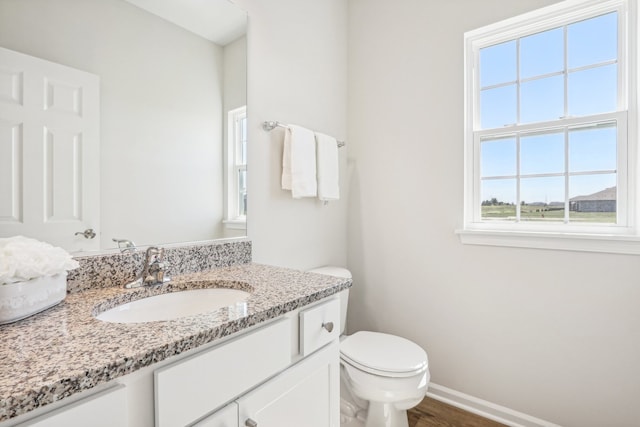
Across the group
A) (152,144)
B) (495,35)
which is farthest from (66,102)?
(495,35)

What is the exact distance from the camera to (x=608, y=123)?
4.73ft

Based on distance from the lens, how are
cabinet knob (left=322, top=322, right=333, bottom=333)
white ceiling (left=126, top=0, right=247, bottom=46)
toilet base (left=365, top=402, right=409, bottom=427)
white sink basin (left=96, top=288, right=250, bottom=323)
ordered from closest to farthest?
white sink basin (left=96, top=288, right=250, bottom=323) < cabinet knob (left=322, top=322, right=333, bottom=333) < white ceiling (left=126, top=0, right=247, bottom=46) < toilet base (left=365, top=402, right=409, bottom=427)

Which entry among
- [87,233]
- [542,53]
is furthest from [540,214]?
[87,233]

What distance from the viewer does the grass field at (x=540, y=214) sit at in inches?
57.2

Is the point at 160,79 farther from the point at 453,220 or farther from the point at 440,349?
the point at 440,349

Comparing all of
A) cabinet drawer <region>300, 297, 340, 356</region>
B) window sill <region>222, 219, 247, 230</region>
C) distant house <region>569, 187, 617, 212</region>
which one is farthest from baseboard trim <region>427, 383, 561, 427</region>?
window sill <region>222, 219, 247, 230</region>

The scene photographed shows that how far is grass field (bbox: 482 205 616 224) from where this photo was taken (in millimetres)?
1452

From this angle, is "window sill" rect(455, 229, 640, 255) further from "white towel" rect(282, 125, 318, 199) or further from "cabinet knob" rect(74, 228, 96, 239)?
"cabinet knob" rect(74, 228, 96, 239)

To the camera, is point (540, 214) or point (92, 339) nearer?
point (92, 339)

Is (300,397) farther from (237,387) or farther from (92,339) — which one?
(92,339)

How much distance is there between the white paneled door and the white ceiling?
40 centimetres

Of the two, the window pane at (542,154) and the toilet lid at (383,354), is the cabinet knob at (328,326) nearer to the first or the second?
the toilet lid at (383,354)

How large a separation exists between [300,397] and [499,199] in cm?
148

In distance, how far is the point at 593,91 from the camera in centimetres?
147
